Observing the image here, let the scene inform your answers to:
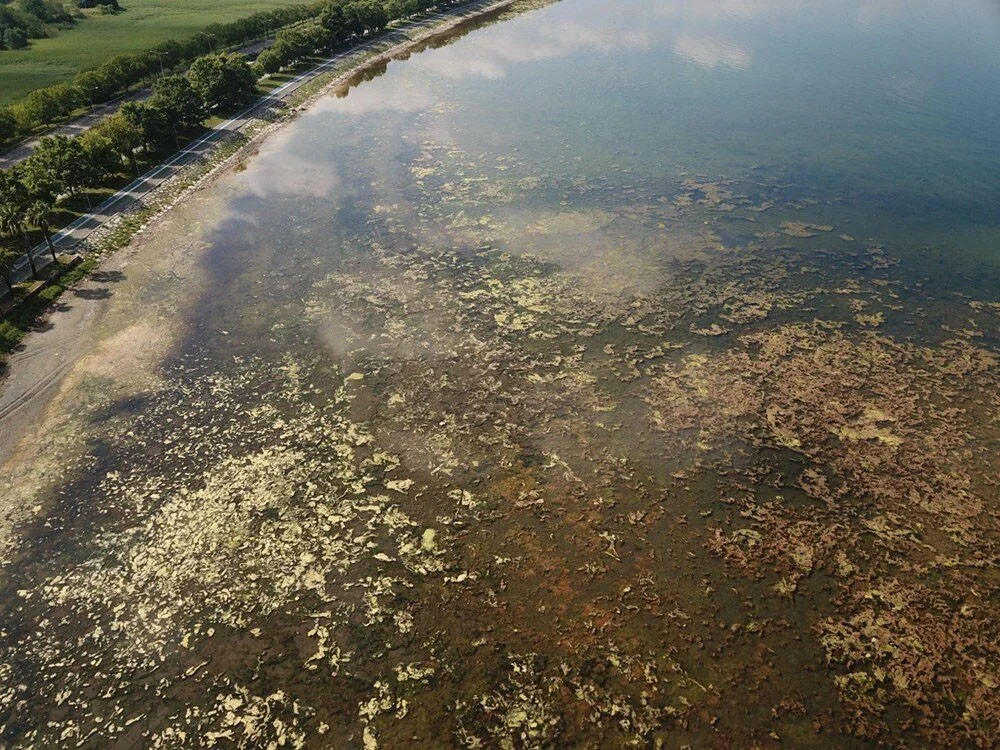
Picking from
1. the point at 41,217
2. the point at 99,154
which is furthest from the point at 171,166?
the point at 41,217

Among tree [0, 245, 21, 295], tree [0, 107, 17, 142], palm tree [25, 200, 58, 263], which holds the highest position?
tree [0, 107, 17, 142]

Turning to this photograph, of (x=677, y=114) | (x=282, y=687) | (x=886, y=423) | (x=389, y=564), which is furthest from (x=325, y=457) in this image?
(x=677, y=114)

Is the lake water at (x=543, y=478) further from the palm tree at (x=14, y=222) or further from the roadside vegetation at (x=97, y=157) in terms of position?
the palm tree at (x=14, y=222)

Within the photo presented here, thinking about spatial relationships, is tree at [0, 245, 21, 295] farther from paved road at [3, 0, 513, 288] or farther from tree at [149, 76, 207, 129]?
tree at [149, 76, 207, 129]

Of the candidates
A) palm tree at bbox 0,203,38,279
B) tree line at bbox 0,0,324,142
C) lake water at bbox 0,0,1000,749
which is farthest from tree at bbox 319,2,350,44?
palm tree at bbox 0,203,38,279

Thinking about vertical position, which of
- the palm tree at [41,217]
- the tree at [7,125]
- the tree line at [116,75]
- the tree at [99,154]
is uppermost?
the tree line at [116,75]

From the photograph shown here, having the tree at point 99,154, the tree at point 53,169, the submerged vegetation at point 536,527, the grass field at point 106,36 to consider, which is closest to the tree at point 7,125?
the tree at point 99,154
